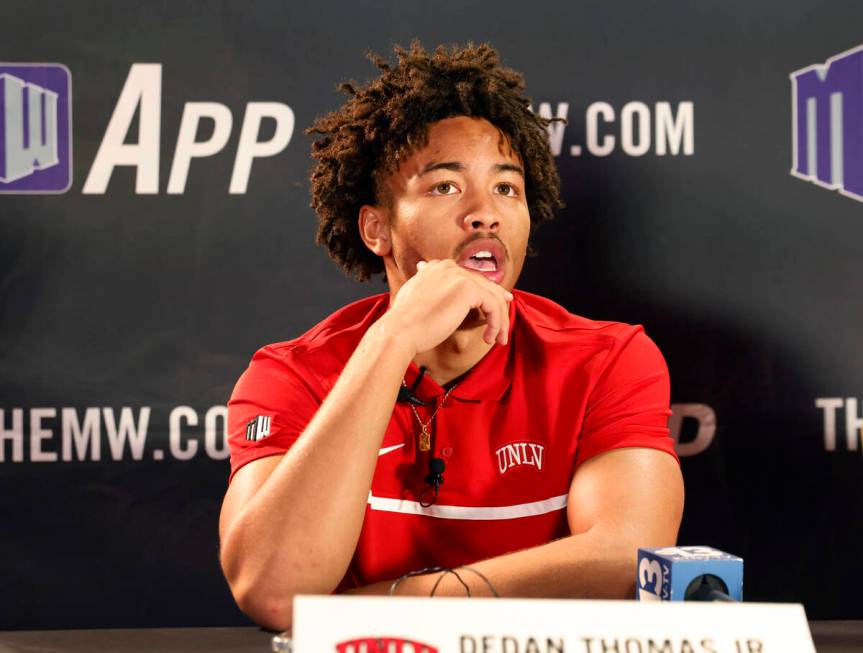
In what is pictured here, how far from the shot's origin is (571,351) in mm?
1699

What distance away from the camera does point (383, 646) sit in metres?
0.84

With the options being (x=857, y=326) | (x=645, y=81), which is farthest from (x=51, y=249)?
(x=857, y=326)

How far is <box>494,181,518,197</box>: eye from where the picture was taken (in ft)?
5.63

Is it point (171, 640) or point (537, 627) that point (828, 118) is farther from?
point (171, 640)

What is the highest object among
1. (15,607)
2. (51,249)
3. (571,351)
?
(51,249)

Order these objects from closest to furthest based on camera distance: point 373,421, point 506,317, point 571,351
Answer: point 373,421, point 506,317, point 571,351

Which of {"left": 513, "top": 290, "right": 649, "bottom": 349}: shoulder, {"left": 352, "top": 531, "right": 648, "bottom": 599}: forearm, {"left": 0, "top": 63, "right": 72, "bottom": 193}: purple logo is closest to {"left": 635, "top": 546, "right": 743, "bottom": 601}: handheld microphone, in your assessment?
{"left": 352, "top": 531, "right": 648, "bottom": 599}: forearm

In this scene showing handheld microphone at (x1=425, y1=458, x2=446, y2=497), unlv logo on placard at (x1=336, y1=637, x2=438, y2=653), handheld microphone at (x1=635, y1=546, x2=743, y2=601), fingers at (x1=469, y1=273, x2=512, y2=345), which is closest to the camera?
unlv logo on placard at (x1=336, y1=637, x2=438, y2=653)

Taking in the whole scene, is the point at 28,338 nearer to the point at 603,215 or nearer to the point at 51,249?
the point at 51,249

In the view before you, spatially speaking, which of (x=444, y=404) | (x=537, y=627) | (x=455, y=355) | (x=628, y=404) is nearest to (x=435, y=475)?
(x=444, y=404)

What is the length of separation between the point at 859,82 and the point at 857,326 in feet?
1.65

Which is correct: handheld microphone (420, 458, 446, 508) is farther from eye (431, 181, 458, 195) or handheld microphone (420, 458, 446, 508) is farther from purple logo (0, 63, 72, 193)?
purple logo (0, 63, 72, 193)

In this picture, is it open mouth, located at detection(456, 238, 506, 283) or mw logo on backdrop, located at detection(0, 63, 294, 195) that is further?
mw logo on backdrop, located at detection(0, 63, 294, 195)

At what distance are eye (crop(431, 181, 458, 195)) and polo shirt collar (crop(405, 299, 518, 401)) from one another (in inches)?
10.9
